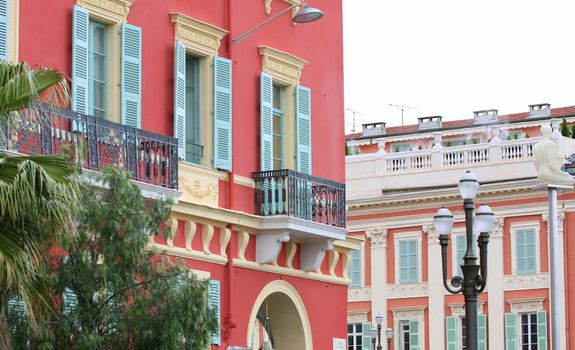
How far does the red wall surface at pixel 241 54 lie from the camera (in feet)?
76.5

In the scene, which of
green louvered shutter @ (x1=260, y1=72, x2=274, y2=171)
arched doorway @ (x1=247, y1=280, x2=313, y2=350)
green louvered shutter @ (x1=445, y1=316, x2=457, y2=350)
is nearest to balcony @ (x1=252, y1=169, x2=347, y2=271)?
green louvered shutter @ (x1=260, y1=72, x2=274, y2=171)

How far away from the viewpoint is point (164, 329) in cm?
1881

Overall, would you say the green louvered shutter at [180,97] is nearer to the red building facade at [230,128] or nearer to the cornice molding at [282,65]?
the red building facade at [230,128]

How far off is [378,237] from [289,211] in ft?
117

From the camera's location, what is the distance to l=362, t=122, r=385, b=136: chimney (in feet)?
256

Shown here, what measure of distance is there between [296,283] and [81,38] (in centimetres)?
718

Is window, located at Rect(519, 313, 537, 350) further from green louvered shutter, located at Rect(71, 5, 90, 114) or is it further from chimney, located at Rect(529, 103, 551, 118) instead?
green louvered shutter, located at Rect(71, 5, 90, 114)

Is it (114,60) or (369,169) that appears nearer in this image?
(114,60)

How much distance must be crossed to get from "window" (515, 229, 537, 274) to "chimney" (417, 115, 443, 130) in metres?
17.4

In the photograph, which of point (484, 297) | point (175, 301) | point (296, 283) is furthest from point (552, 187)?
point (484, 297)

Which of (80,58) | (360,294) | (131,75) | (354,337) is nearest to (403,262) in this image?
(360,294)

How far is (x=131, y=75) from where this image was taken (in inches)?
979

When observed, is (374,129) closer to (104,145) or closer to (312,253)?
(312,253)

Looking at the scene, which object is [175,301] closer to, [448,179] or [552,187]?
[552,187]
